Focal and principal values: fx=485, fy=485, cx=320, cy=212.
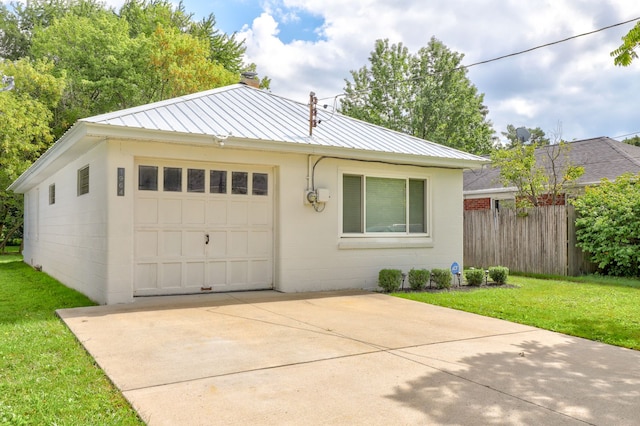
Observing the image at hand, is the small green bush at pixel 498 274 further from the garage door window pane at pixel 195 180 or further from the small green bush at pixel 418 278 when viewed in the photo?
the garage door window pane at pixel 195 180

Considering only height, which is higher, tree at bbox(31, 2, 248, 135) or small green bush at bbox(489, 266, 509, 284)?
tree at bbox(31, 2, 248, 135)

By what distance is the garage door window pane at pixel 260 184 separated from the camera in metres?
8.65

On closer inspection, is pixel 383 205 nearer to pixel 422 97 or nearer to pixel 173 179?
pixel 173 179

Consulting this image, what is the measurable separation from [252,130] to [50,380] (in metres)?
5.35

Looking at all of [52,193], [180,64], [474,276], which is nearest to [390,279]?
[474,276]

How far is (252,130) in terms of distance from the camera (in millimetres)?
8266

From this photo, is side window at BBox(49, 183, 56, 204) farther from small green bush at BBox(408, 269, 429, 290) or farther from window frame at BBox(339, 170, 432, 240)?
small green bush at BBox(408, 269, 429, 290)

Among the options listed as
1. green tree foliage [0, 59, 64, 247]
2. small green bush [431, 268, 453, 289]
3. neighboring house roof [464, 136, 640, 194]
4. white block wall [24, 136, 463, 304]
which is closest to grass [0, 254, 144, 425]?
white block wall [24, 136, 463, 304]

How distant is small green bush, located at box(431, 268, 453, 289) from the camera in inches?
369

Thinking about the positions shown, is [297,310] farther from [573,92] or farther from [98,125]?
[573,92]

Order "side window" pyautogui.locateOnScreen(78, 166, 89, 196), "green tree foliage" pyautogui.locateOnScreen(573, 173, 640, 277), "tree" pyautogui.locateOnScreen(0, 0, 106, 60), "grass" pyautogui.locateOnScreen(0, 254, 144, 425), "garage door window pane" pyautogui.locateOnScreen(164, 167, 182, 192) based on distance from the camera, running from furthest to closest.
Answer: "tree" pyautogui.locateOnScreen(0, 0, 106, 60)
"green tree foliage" pyautogui.locateOnScreen(573, 173, 640, 277)
"side window" pyautogui.locateOnScreen(78, 166, 89, 196)
"garage door window pane" pyautogui.locateOnScreen(164, 167, 182, 192)
"grass" pyautogui.locateOnScreen(0, 254, 144, 425)

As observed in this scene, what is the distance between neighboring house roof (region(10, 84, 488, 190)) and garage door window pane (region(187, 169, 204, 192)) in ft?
2.56

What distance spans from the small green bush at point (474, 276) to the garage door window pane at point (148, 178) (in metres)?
6.21

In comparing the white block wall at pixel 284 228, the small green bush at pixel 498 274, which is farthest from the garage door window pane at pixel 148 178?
the small green bush at pixel 498 274
